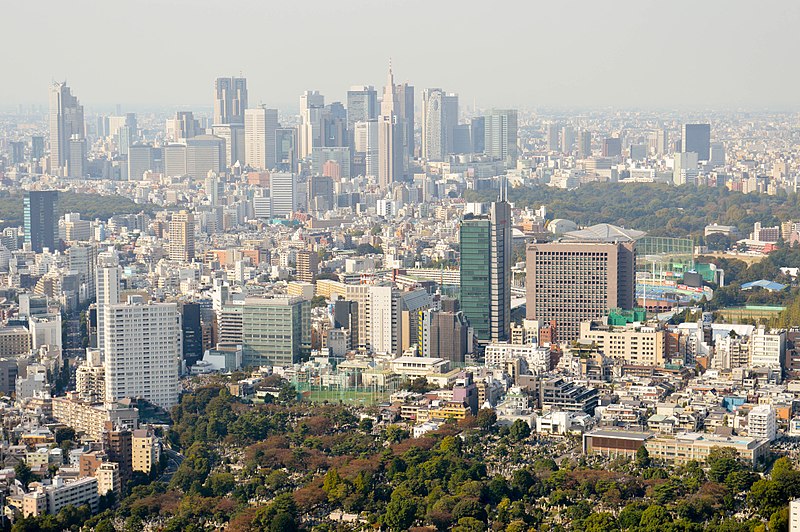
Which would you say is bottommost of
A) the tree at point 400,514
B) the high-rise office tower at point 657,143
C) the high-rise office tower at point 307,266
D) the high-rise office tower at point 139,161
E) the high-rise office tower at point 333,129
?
the tree at point 400,514

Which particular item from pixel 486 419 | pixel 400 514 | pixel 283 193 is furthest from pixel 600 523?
pixel 283 193

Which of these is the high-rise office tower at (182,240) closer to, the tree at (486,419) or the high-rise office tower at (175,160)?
the tree at (486,419)

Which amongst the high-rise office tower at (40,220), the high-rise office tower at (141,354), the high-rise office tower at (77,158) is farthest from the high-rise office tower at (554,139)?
the high-rise office tower at (141,354)

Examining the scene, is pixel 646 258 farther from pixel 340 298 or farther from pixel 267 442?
pixel 267 442

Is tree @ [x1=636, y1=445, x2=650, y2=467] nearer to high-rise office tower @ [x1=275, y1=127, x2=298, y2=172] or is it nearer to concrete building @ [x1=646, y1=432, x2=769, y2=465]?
concrete building @ [x1=646, y1=432, x2=769, y2=465]

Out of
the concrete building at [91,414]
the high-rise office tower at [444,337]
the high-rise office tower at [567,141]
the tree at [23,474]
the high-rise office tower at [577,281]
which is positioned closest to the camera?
the tree at [23,474]

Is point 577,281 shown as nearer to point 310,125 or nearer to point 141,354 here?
point 141,354
